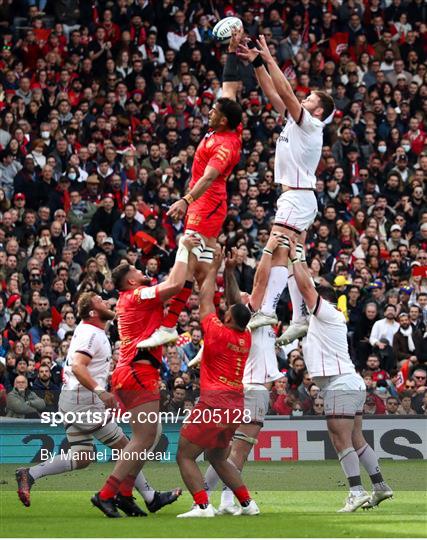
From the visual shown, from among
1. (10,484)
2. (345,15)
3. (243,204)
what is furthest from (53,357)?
(345,15)

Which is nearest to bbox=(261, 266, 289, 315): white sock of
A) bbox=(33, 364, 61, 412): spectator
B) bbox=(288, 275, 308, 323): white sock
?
bbox=(288, 275, 308, 323): white sock

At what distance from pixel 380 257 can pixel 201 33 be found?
23.0ft

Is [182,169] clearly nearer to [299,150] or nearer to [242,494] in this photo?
[299,150]

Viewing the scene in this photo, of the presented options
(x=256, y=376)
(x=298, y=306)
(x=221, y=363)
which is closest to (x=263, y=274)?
(x=298, y=306)

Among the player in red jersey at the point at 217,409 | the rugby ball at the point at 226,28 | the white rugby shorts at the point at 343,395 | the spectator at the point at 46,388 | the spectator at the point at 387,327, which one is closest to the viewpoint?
the player in red jersey at the point at 217,409

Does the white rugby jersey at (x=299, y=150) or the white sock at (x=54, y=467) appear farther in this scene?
the white rugby jersey at (x=299, y=150)

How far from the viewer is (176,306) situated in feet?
44.7

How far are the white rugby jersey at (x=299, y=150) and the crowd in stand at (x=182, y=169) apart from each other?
4765mm

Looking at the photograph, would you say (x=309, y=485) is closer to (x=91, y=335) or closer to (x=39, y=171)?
(x=91, y=335)

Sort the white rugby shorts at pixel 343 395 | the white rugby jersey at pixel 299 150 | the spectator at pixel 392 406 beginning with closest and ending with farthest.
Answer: the white rugby shorts at pixel 343 395 → the white rugby jersey at pixel 299 150 → the spectator at pixel 392 406

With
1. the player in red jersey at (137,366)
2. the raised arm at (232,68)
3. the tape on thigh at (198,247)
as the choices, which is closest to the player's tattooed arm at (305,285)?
the tape on thigh at (198,247)

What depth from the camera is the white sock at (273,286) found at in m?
14.3

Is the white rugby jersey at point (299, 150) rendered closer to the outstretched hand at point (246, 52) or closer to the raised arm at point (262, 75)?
the raised arm at point (262, 75)

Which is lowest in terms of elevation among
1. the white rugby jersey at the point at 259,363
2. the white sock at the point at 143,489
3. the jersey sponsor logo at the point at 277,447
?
the jersey sponsor logo at the point at 277,447
